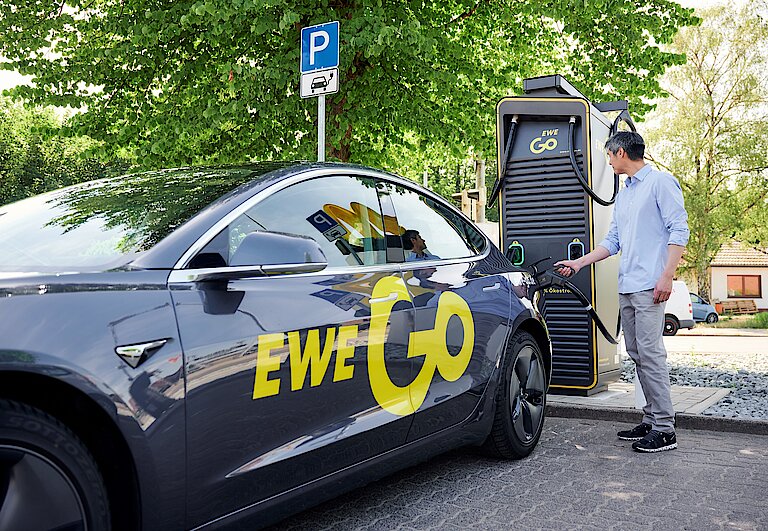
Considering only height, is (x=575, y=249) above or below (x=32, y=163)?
below

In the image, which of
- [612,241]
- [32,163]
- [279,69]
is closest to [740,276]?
[32,163]

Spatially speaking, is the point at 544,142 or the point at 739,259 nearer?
the point at 544,142

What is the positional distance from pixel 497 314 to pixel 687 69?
3294 cm

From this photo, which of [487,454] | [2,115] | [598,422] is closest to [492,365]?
[487,454]

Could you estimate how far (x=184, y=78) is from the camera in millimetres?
11555

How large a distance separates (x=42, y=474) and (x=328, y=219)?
1676mm

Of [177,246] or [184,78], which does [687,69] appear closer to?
[184,78]

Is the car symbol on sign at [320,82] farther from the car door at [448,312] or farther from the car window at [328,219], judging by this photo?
the car window at [328,219]

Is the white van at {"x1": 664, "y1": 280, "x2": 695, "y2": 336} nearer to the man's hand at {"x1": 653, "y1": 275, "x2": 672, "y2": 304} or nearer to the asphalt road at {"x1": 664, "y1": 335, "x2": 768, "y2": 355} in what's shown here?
the asphalt road at {"x1": 664, "y1": 335, "x2": 768, "y2": 355}

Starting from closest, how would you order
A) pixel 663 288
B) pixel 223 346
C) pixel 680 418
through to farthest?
1. pixel 223 346
2. pixel 663 288
3. pixel 680 418

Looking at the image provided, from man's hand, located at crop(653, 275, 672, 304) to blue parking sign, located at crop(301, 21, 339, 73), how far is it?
2987mm

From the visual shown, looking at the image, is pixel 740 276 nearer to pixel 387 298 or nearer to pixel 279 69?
pixel 279 69

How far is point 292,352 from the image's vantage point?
286 centimetres

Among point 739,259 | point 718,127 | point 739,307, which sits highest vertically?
point 718,127
